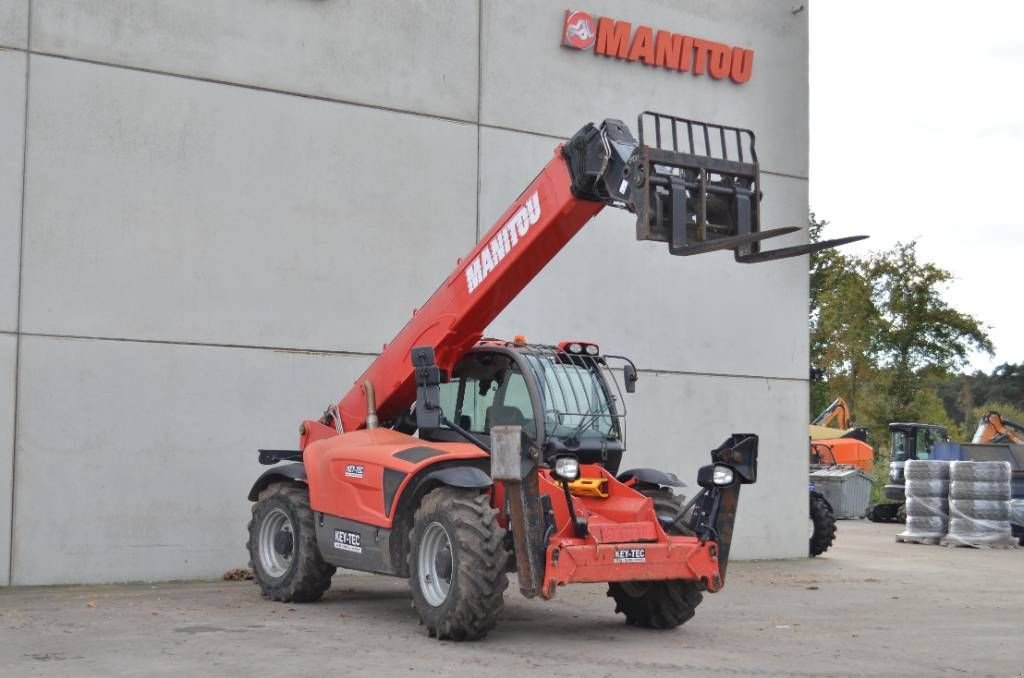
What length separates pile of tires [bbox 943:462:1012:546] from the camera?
22.0 metres

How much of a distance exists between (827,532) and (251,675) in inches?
483

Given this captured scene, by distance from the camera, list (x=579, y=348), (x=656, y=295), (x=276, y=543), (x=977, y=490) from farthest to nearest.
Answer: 1. (x=977, y=490)
2. (x=656, y=295)
3. (x=276, y=543)
4. (x=579, y=348)

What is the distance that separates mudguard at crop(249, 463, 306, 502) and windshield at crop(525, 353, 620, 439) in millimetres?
2642

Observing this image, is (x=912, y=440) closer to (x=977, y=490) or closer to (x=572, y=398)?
(x=977, y=490)

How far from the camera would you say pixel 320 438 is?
41.8 ft

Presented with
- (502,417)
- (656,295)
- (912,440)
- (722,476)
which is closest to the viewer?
(722,476)

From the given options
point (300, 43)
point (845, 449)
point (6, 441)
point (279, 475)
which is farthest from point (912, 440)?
point (6, 441)

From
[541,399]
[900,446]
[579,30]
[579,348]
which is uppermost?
[579,30]

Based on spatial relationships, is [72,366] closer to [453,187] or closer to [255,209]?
[255,209]

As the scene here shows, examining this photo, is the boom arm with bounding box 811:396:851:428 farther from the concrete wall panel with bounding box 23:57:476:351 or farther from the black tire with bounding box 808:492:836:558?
the concrete wall panel with bounding box 23:57:476:351

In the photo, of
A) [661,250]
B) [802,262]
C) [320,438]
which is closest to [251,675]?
[320,438]

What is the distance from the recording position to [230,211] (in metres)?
14.4

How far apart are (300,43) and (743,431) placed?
7.94 m

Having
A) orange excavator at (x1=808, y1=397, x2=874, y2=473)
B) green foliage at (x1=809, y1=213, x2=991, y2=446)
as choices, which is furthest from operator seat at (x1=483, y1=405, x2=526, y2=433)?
green foliage at (x1=809, y1=213, x2=991, y2=446)
